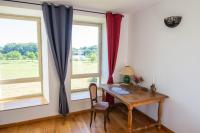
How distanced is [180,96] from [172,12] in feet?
4.90

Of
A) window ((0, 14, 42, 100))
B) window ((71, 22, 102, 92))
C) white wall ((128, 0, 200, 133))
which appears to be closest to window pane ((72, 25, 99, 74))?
window ((71, 22, 102, 92))

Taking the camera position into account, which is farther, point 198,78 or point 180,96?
point 180,96

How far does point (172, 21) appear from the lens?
2445mm

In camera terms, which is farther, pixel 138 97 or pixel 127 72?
pixel 127 72

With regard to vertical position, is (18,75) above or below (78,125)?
above

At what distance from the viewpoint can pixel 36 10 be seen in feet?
9.19

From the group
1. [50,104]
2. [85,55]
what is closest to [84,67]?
[85,55]

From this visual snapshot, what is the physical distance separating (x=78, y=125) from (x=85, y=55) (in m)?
1.74

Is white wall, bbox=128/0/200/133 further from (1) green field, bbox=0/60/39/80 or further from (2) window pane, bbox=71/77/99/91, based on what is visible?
(1) green field, bbox=0/60/39/80

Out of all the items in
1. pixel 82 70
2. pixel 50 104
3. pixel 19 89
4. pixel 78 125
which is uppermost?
pixel 82 70

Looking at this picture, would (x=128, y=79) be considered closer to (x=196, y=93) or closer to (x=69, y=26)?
(x=196, y=93)

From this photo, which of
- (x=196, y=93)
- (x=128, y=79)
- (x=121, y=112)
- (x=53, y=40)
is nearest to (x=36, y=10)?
(x=53, y=40)

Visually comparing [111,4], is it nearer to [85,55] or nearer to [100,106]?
[85,55]

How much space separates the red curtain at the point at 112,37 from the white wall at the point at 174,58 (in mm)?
501
